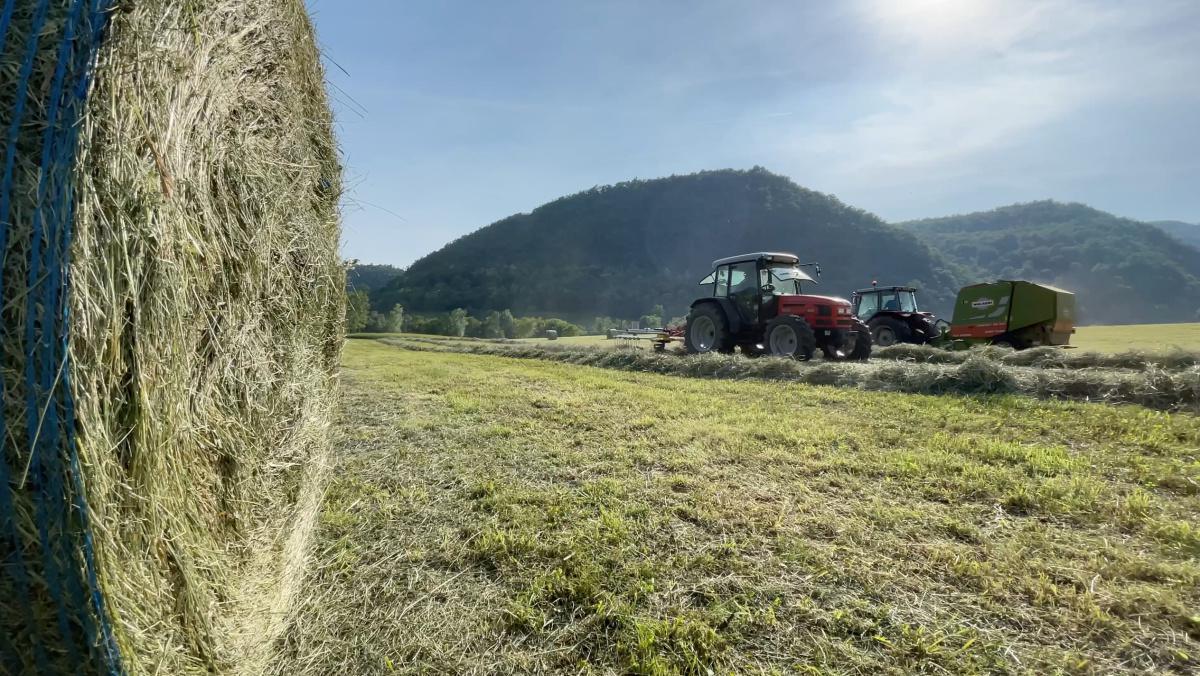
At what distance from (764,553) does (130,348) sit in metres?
2.31

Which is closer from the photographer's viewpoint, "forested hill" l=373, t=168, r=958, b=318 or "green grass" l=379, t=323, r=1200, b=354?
"green grass" l=379, t=323, r=1200, b=354

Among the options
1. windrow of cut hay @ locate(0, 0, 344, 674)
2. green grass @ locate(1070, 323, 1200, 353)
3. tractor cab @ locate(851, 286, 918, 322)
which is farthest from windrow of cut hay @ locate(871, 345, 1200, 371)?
windrow of cut hay @ locate(0, 0, 344, 674)

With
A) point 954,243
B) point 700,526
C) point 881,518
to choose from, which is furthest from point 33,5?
point 954,243

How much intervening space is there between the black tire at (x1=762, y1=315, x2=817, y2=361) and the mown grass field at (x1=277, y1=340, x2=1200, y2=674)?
17.9 ft

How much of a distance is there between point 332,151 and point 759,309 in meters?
9.64

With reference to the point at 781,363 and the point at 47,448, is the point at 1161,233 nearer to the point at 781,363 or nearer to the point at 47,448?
the point at 781,363

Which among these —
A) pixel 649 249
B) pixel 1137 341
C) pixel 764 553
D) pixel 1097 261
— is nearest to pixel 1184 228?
pixel 1097 261

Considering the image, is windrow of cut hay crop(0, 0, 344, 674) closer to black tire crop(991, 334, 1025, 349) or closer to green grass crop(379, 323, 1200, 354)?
green grass crop(379, 323, 1200, 354)

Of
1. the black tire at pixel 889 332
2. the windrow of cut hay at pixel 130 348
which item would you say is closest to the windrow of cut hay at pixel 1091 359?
the black tire at pixel 889 332

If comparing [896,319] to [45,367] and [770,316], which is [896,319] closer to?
[770,316]

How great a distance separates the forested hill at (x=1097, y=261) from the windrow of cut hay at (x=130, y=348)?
72947 mm

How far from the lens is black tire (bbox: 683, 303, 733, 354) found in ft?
36.7

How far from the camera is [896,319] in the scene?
14797mm

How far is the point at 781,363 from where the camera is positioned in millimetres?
8383
